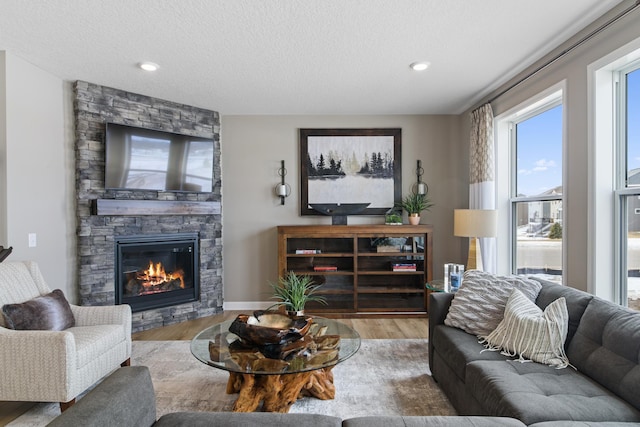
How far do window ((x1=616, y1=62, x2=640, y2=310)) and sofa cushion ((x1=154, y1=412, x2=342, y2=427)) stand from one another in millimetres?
2235

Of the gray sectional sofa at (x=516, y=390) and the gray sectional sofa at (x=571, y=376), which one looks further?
the gray sectional sofa at (x=571, y=376)

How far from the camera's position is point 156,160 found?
3.96 m

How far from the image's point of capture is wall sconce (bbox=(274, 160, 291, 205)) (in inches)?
182

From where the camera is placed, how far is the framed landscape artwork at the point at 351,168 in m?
4.69

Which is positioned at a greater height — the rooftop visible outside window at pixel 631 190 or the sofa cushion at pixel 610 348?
the rooftop visible outside window at pixel 631 190

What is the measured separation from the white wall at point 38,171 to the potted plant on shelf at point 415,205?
12.1 feet

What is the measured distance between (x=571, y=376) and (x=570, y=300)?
0.48 meters

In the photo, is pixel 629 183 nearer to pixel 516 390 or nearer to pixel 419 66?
pixel 516 390

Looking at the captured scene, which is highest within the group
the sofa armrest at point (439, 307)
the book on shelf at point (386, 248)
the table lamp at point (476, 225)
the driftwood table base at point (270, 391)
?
the table lamp at point (476, 225)

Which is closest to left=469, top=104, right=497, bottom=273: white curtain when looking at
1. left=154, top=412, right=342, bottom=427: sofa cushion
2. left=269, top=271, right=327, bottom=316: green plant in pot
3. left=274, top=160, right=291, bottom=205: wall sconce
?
left=269, top=271, right=327, bottom=316: green plant in pot

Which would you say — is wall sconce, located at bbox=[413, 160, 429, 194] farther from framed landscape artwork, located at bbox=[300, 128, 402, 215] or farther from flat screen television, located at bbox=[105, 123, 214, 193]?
flat screen television, located at bbox=[105, 123, 214, 193]

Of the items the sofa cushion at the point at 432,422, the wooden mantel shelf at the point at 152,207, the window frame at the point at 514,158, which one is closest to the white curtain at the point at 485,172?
the window frame at the point at 514,158

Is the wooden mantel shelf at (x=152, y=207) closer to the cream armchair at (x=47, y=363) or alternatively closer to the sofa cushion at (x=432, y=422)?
the cream armchair at (x=47, y=363)

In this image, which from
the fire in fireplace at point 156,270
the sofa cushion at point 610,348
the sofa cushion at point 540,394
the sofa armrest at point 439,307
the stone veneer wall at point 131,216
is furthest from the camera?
the fire in fireplace at point 156,270
